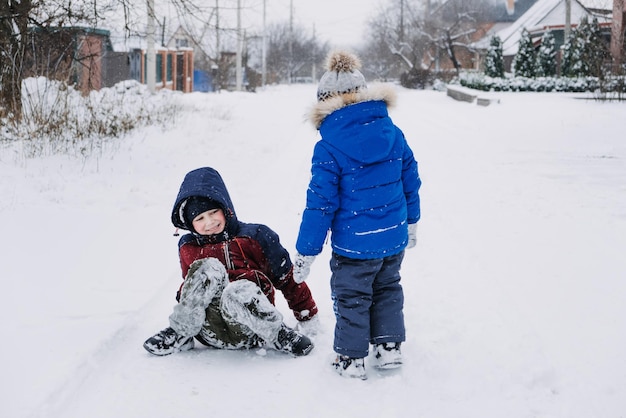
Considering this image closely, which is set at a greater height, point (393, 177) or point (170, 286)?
point (393, 177)

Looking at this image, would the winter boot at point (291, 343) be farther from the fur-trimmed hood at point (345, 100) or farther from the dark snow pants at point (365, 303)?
the fur-trimmed hood at point (345, 100)

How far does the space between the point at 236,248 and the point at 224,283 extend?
0.28 metres

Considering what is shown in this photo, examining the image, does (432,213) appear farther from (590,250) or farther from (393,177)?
(393,177)

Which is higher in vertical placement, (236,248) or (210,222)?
(210,222)

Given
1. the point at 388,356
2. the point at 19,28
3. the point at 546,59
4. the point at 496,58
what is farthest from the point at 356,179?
the point at 496,58

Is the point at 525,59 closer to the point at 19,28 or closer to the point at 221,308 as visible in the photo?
the point at 19,28

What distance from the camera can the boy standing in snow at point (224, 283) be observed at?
10.8 feet

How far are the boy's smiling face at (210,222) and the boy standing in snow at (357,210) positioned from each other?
0.52m

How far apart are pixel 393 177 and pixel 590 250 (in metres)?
2.92

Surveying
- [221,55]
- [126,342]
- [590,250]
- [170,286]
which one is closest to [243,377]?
[126,342]

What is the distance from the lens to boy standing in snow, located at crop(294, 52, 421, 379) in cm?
314

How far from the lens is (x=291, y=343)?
3463mm

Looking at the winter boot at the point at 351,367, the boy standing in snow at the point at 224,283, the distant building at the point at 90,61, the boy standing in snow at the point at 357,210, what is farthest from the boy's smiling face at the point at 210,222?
the distant building at the point at 90,61

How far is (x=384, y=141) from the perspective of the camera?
124 inches
